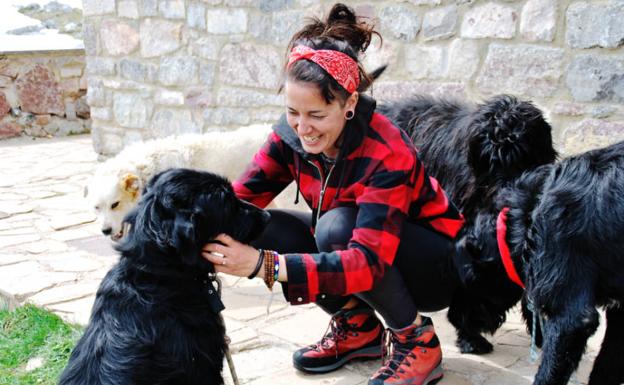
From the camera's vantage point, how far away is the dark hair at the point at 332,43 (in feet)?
7.23

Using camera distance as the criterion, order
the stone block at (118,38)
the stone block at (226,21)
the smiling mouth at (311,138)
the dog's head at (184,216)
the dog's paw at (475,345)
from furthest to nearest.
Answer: the stone block at (118,38)
the stone block at (226,21)
the dog's paw at (475,345)
the smiling mouth at (311,138)
the dog's head at (184,216)

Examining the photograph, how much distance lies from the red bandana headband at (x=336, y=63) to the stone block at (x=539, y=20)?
5.68ft

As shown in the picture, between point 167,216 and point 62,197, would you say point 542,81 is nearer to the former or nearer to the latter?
point 167,216

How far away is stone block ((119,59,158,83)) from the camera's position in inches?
248

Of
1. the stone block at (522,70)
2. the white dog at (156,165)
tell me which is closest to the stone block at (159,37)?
the white dog at (156,165)

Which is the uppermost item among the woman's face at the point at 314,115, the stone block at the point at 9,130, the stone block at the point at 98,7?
the stone block at the point at 98,7

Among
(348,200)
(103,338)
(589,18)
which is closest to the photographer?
(103,338)

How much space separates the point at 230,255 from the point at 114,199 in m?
2.33

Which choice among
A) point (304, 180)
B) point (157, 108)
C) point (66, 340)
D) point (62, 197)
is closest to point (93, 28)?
point (157, 108)

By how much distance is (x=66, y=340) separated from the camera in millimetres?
2941

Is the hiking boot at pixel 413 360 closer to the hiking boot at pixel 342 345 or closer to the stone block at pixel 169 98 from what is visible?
the hiking boot at pixel 342 345

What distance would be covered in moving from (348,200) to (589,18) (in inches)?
73.2

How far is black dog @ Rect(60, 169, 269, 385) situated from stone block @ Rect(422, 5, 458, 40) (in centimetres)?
238

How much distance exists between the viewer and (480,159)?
2812 millimetres
